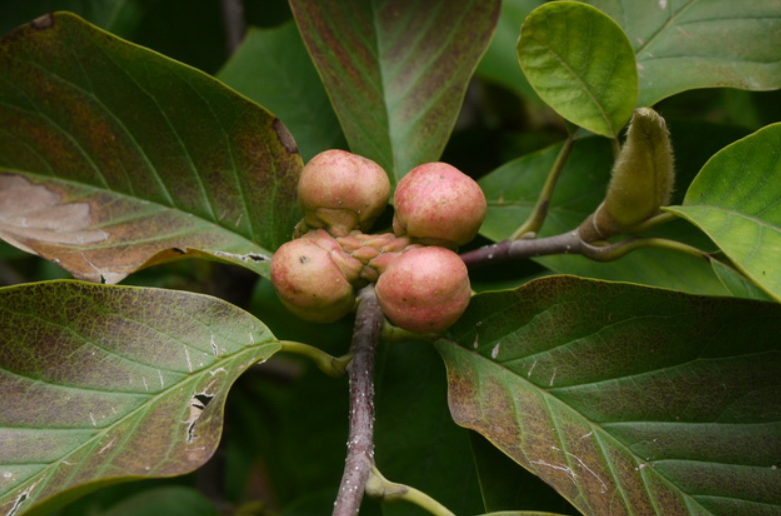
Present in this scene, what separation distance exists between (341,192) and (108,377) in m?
0.31

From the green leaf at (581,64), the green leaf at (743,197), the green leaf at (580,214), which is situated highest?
the green leaf at (581,64)

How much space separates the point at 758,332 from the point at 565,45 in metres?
0.37

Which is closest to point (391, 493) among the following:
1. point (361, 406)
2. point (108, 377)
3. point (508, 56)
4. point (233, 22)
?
point (361, 406)

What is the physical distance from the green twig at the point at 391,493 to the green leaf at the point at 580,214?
399 mm

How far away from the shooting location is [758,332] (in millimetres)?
810

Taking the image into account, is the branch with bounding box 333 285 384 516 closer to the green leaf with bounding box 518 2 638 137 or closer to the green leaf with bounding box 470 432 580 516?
the green leaf with bounding box 470 432 580 516

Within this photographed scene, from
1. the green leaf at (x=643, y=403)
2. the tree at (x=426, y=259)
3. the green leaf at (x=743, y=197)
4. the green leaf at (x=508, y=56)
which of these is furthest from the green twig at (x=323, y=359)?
the green leaf at (x=508, y=56)

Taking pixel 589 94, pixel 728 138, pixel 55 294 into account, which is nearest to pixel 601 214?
pixel 589 94

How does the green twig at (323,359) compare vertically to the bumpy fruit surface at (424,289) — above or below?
below

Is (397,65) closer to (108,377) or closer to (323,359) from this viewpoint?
(323,359)

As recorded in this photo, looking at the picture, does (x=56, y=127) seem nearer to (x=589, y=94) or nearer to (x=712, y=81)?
(x=589, y=94)

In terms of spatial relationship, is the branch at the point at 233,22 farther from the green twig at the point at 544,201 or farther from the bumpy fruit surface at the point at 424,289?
the bumpy fruit surface at the point at 424,289

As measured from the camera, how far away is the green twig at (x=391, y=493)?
77 centimetres

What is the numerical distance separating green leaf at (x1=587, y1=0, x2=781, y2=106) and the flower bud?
0.63ft
